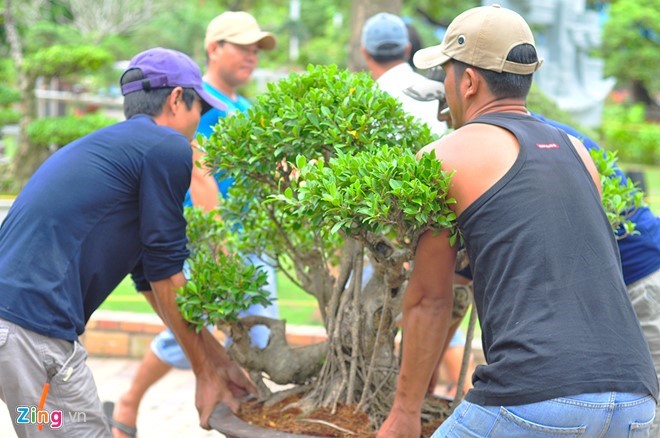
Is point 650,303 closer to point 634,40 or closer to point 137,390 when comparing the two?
point 137,390

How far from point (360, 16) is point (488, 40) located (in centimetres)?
656

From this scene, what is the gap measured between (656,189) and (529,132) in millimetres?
14945

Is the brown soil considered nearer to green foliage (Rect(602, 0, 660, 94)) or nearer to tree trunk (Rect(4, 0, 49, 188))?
tree trunk (Rect(4, 0, 49, 188))

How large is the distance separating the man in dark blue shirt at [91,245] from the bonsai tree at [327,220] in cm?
18

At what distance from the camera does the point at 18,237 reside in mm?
2998

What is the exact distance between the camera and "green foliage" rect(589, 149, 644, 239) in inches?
125

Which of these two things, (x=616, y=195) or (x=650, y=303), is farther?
(x=650, y=303)

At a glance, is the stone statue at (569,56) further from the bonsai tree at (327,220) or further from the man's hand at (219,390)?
the man's hand at (219,390)

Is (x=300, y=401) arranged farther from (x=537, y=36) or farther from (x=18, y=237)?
(x=537, y=36)

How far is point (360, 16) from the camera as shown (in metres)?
8.88

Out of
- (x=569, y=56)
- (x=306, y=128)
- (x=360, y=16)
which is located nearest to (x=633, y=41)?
(x=569, y=56)

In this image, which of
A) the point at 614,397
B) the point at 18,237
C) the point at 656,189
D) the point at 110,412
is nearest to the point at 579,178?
the point at 614,397

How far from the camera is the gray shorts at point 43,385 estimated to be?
115 inches

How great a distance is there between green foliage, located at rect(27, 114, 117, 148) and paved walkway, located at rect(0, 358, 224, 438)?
631 cm
